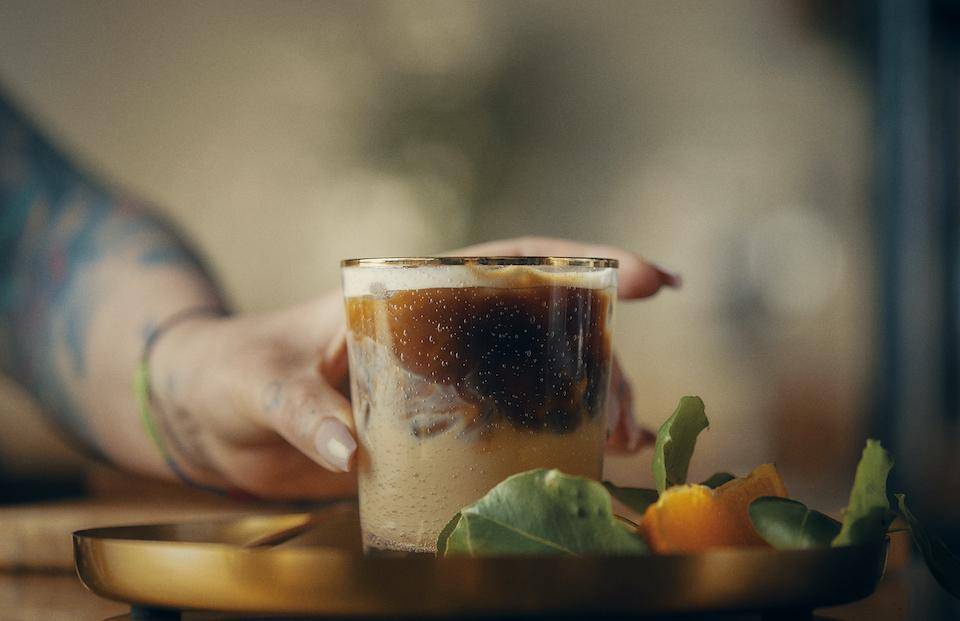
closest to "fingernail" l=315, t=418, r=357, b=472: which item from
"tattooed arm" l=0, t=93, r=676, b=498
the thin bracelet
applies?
"tattooed arm" l=0, t=93, r=676, b=498

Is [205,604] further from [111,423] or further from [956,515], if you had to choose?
[956,515]

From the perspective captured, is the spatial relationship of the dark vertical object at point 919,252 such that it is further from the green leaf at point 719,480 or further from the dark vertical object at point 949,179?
the green leaf at point 719,480

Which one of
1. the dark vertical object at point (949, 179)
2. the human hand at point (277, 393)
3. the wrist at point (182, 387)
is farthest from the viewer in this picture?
the dark vertical object at point (949, 179)

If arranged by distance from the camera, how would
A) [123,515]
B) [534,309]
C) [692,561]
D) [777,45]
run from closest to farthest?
1. [692,561]
2. [534,309]
3. [123,515]
4. [777,45]

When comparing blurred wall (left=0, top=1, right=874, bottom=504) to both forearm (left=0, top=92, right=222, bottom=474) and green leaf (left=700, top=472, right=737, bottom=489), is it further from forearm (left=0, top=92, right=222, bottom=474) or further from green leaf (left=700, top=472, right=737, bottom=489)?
green leaf (left=700, top=472, right=737, bottom=489)

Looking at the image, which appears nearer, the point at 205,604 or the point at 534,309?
the point at 205,604

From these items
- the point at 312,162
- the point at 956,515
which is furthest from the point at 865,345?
the point at 312,162

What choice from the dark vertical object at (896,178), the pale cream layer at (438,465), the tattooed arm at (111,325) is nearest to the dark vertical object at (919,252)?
the dark vertical object at (896,178)
